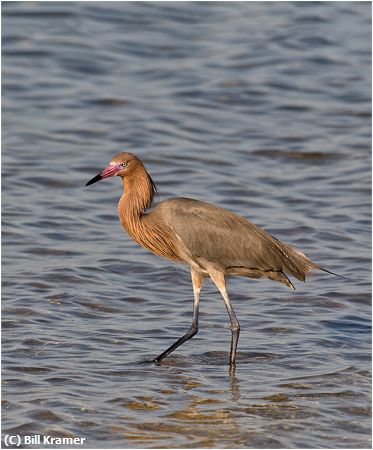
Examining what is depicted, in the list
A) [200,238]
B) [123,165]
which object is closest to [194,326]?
[200,238]

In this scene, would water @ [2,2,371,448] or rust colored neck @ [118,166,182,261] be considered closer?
water @ [2,2,371,448]

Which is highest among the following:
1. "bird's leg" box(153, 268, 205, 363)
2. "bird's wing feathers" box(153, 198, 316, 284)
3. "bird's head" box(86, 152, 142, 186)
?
"bird's head" box(86, 152, 142, 186)

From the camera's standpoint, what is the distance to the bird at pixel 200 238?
28.9 ft

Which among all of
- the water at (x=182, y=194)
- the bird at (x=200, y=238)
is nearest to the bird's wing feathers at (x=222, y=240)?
the bird at (x=200, y=238)

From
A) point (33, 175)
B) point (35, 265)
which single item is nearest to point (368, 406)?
point (35, 265)

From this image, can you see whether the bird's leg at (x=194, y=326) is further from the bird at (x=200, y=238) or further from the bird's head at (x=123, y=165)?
the bird's head at (x=123, y=165)

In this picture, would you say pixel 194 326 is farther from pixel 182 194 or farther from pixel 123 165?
pixel 182 194

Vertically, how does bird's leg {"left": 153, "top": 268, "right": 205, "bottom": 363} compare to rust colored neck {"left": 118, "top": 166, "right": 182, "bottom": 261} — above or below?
below

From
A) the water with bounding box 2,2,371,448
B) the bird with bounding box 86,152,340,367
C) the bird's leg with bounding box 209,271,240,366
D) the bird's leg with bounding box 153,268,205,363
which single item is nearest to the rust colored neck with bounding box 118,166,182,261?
the bird with bounding box 86,152,340,367

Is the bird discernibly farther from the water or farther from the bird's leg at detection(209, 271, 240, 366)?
the water

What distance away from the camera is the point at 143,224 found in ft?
29.5

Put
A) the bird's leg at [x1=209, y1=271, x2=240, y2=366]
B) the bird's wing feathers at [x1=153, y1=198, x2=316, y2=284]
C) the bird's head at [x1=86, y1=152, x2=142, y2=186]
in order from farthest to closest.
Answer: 1. the bird's head at [x1=86, y1=152, x2=142, y2=186]
2. the bird's wing feathers at [x1=153, y1=198, x2=316, y2=284]
3. the bird's leg at [x1=209, y1=271, x2=240, y2=366]

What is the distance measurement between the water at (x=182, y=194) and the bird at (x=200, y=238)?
56 centimetres

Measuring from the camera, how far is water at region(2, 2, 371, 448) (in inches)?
298
